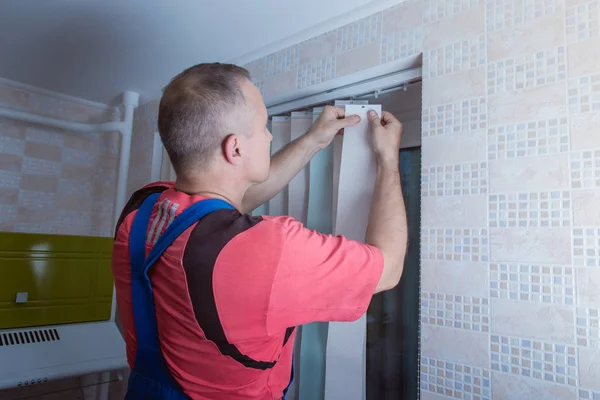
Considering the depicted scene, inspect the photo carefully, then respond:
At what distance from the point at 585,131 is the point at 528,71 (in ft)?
0.55

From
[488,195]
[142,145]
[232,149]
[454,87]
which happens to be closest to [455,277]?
[488,195]

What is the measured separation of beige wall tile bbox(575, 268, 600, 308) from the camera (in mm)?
745

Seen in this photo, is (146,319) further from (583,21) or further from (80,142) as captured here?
(80,142)

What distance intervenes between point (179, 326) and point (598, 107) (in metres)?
0.83

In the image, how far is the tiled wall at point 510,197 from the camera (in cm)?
77

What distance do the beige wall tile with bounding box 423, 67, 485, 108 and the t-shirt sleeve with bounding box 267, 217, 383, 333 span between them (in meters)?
0.44

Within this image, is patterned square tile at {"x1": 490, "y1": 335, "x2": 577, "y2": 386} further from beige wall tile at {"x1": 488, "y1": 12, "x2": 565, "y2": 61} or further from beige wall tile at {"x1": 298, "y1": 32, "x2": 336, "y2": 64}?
beige wall tile at {"x1": 298, "y1": 32, "x2": 336, "y2": 64}

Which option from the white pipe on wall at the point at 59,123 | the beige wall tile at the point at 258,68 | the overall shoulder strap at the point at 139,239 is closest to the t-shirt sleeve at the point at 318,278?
the overall shoulder strap at the point at 139,239

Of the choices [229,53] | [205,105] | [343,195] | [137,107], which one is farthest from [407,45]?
[137,107]

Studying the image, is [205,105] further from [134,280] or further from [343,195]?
[343,195]

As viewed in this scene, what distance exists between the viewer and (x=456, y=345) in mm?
907

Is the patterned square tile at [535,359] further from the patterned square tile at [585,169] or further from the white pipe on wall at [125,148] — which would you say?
the white pipe on wall at [125,148]

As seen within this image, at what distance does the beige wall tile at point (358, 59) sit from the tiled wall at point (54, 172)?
1368 millimetres

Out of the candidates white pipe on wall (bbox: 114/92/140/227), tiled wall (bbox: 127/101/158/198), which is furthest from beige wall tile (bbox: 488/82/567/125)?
white pipe on wall (bbox: 114/92/140/227)
